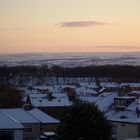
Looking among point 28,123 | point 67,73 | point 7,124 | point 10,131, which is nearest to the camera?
point 10,131

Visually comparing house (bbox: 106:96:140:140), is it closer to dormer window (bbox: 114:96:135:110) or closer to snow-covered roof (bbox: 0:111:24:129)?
dormer window (bbox: 114:96:135:110)

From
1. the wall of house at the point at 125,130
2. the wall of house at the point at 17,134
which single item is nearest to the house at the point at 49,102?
the wall of house at the point at 125,130

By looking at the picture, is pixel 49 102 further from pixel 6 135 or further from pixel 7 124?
pixel 6 135

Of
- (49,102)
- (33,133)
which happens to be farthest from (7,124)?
(49,102)

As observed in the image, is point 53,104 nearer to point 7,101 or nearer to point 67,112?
point 7,101

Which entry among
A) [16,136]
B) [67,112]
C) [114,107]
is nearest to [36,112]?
[114,107]

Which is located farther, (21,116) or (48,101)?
(48,101)

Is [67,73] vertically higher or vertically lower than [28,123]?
lower

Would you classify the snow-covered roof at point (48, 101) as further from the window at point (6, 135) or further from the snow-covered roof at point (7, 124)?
the window at point (6, 135)
